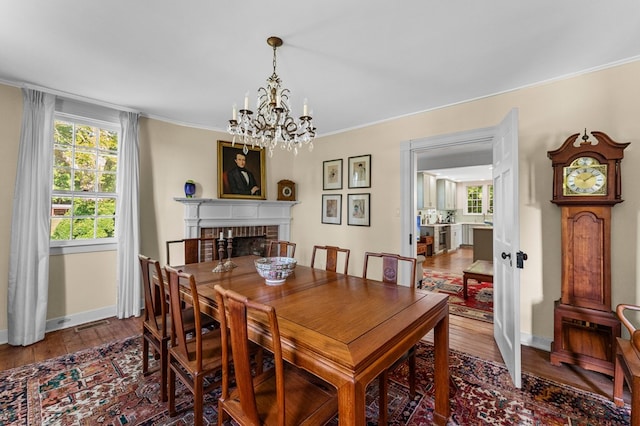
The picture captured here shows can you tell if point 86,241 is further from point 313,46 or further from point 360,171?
point 360,171

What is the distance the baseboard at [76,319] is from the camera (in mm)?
3021

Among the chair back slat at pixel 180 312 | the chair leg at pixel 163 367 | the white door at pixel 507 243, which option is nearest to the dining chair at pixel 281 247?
the chair leg at pixel 163 367

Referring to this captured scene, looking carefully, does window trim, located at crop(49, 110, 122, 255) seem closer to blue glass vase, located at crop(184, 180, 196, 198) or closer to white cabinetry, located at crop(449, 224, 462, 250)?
blue glass vase, located at crop(184, 180, 196, 198)

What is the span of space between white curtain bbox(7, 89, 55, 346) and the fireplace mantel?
1.29 m

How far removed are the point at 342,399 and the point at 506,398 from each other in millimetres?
1620

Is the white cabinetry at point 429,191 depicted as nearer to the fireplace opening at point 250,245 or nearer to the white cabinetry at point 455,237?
the white cabinetry at point 455,237

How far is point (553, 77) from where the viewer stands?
8.46 feet

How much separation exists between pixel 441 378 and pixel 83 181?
13.5 ft

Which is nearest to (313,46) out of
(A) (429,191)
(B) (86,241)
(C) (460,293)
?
(B) (86,241)

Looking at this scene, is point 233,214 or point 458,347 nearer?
point 458,347

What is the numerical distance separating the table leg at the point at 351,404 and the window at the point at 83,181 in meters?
3.59

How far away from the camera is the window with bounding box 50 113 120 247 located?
3137 millimetres

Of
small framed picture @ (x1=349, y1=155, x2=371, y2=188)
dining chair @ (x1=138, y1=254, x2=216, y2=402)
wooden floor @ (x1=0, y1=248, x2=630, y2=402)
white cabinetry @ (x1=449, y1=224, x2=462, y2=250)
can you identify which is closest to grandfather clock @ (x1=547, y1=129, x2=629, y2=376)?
wooden floor @ (x1=0, y1=248, x2=630, y2=402)

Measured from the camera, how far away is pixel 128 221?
3.37 metres
